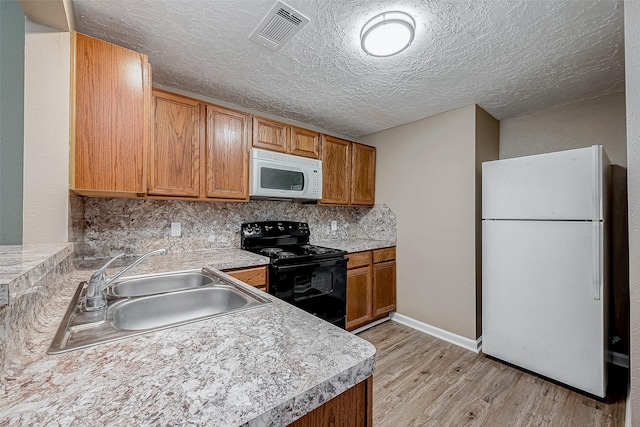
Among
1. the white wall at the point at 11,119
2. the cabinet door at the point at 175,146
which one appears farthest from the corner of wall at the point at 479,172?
the white wall at the point at 11,119

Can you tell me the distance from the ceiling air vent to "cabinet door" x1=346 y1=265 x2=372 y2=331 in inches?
80.9

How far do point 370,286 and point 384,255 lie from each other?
40 centimetres

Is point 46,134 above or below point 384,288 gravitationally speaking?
above

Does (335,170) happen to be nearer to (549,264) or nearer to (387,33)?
A: (387,33)

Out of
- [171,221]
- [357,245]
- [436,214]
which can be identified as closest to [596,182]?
[436,214]

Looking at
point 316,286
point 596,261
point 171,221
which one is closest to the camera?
point 596,261

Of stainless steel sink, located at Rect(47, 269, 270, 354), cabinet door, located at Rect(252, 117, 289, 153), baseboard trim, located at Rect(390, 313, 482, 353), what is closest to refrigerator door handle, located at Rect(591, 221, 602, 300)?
baseboard trim, located at Rect(390, 313, 482, 353)

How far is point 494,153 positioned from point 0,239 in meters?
3.75

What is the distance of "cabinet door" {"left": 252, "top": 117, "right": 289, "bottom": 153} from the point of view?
2.42 metres

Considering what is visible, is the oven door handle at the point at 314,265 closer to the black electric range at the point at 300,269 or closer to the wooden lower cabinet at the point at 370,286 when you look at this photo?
the black electric range at the point at 300,269

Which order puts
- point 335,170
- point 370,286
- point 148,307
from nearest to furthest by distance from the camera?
1. point 148,307
2. point 370,286
3. point 335,170

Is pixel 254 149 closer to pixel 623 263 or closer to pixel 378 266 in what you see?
pixel 378 266

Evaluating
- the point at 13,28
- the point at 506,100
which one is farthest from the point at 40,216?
the point at 506,100

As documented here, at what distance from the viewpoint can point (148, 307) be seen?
1149mm
